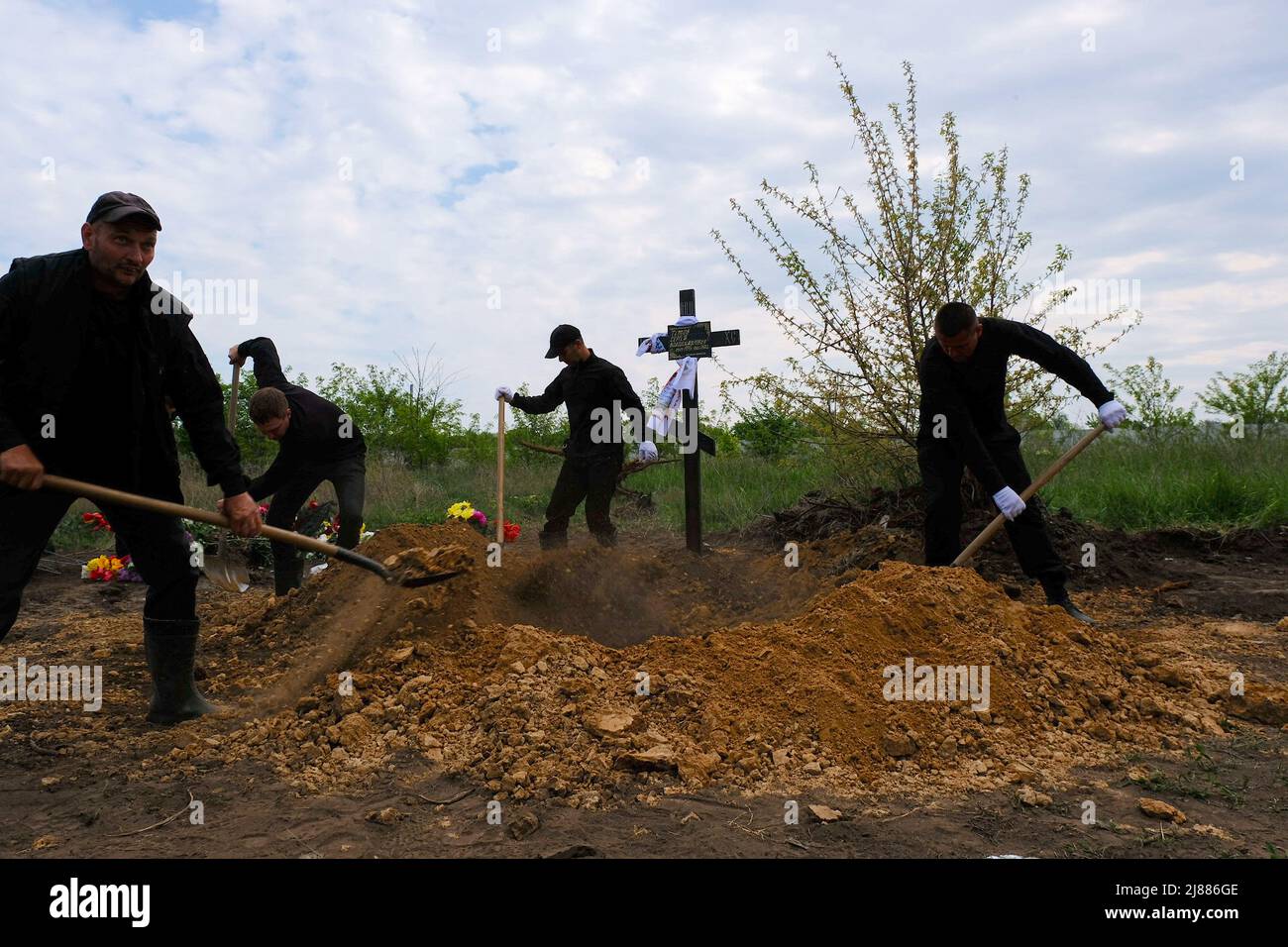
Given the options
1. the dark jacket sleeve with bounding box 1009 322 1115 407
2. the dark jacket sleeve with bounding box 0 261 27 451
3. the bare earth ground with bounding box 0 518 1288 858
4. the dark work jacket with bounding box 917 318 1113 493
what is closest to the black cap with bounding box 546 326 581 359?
the bare earth ground with bounding box 0 518 1288 858

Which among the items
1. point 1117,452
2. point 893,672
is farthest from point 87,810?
point 1117,452

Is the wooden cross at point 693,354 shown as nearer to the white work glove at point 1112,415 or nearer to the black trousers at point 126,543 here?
the white work glove at point 1112,415

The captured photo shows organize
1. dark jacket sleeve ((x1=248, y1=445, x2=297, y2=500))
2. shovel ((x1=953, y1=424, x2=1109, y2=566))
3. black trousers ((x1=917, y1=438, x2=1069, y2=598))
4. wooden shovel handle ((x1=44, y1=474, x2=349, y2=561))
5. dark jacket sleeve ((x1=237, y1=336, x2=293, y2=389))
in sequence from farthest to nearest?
dark jacket sleeve ((x1=237, y1=336, x2=293, y2=389)) < dark jacket sleeve ((x1=248, y1=445, x2=297, y2=500)) < black trousers ((x1=917, y1=438, x2=1069, y2=598)) < shovel ((x1=953, y1=424, x2=1109, y2=566)) < wooden shovel handle ((x1=44, y1=474, x2=349, y2=561))

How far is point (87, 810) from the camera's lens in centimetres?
310

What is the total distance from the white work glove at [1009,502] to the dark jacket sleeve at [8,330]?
176 inches

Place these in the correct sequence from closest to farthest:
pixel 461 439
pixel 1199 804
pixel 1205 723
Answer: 1. pixel 1199 804
2. pixel 1205 723
3. pixel 461 439

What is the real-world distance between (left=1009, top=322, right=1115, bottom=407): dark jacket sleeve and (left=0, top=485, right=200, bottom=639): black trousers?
14.7ft

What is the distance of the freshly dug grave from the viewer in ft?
10.9

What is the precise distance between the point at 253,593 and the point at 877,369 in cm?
526

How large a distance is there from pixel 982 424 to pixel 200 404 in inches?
165

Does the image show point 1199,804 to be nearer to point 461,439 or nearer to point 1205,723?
point 1205,723

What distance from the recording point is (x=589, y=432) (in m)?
7.02

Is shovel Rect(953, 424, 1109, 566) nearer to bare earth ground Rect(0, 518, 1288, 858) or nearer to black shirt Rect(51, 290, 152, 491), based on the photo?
bare earth ground Rect(0, 518, 1288, 858)

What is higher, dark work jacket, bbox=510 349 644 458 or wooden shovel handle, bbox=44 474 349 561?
dark work jacket, bbox=510 349 644 458
